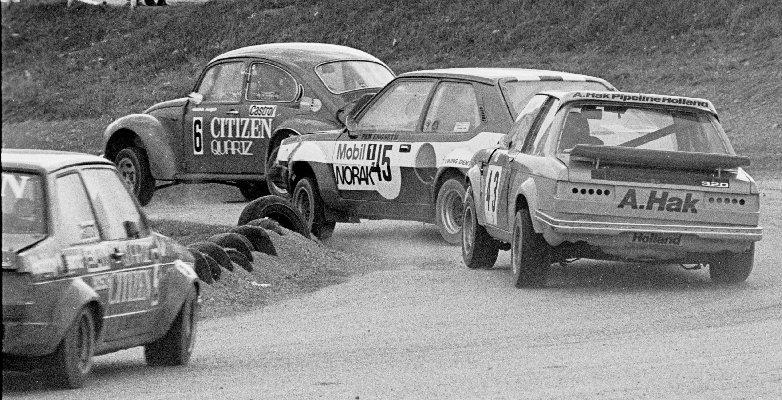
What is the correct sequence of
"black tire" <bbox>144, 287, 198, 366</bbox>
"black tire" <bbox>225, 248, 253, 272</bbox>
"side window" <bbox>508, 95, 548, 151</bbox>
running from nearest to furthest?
"black tire" <bbox>144, 287, 198, 366</bbox> < "side window" <bbox>508, 95, 548, 151</bbox> < "black tire" <bbox>225, 248, 253, 272</bbox>

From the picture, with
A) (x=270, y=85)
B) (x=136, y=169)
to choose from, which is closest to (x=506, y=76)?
(x=270, y=85)

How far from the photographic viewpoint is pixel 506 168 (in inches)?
485

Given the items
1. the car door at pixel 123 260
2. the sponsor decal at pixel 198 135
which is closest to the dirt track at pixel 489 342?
the car door at pixel 123 260

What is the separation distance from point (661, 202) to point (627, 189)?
0.89ft

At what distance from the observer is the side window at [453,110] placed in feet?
46.7

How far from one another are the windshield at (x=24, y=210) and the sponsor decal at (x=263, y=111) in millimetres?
10560

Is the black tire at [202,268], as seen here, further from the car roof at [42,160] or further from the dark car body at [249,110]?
the dark car body at [249,110]

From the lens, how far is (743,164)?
439 inches

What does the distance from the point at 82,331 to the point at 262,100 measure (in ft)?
35.3

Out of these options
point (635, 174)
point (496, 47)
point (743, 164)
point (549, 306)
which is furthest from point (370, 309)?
point (496, 47)

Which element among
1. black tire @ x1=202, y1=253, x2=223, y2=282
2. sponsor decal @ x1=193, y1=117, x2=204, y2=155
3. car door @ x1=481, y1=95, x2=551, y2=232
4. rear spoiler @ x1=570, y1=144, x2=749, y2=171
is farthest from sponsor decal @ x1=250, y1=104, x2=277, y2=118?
rear spoiler @ x1=570, y1=144, x2=749, y2=171

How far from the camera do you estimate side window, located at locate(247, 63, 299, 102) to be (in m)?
17.4

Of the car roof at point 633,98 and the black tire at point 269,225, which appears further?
the black tire at point 269,225

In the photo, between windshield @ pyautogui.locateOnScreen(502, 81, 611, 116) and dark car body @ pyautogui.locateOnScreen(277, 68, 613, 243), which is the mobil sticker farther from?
windshield @ pyautogui.locateOnScreen(502, 81, 611, 116)
